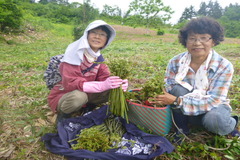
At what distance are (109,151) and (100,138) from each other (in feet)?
0.52

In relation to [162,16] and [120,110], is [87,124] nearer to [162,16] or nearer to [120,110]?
[120,110]

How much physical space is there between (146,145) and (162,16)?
2882cm

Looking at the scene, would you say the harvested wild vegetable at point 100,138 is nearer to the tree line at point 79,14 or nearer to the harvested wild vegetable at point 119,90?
the harvested wild vegetable at point 119,90

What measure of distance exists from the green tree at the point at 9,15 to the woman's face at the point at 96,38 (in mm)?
12975

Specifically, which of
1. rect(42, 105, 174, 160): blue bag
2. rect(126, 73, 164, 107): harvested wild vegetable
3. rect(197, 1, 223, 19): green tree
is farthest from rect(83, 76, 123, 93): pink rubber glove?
rect(197, 1, 223, 19): green tree

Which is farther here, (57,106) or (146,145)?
(57,106)

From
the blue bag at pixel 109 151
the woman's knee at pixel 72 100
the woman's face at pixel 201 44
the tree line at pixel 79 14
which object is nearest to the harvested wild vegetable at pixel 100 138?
the blue bag at pixel 109 151

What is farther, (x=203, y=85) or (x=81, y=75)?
(x=81, y=75)

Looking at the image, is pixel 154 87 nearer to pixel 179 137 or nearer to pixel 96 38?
pixel 179 137

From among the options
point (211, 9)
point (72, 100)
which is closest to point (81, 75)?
point (72, 100)

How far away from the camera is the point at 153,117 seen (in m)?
2.03

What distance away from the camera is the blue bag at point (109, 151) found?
1758 mm

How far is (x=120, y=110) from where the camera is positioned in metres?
2.21

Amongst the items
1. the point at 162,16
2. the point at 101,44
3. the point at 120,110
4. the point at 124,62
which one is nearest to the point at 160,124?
the point at 120,110
